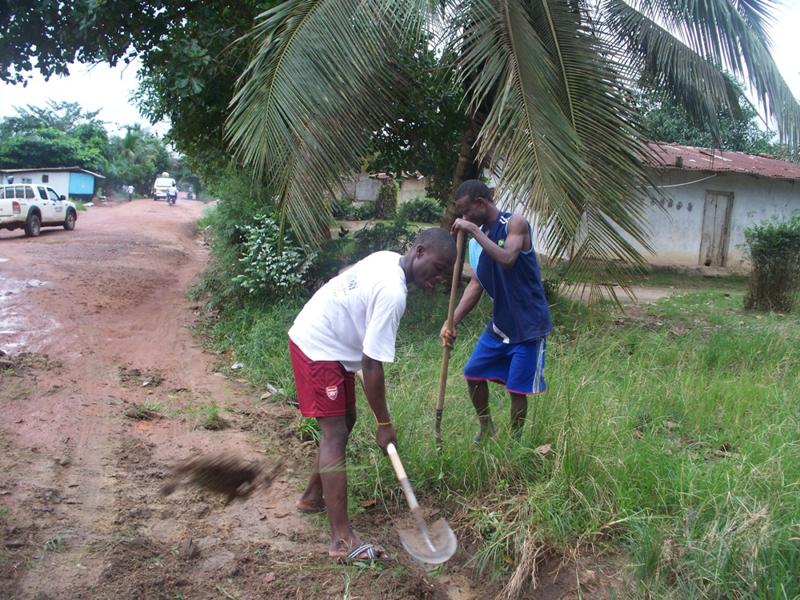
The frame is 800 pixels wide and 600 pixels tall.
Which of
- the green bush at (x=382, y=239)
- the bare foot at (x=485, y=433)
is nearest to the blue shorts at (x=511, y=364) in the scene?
the bare foot at (x=485, y=433)

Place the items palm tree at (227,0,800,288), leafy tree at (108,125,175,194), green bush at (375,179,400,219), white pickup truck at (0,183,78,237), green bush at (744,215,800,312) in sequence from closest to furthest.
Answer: palm tree at (227,0,800,288)
green bush at (744,215,800,312)
white pickup truck at (0,183,78,237)
green bush at (375,179,400,219)
leafy tree at (108,125,175,194)

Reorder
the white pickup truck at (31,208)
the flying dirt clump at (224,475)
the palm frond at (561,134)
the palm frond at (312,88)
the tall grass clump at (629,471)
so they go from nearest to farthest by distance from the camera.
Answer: the tall grass clump at (629,471) < the flying dirt clump at (224,475) < the palm frond at (561,134) < the palm frond at (312,88) < the white pickup truck at (31,208)

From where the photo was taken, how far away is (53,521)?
371 centimetres

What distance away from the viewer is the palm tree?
18.0 ft

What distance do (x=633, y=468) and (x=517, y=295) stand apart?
3.72 ft

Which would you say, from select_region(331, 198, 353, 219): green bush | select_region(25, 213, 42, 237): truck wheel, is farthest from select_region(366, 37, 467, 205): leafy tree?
select_region(25, 213, 42, 237): truck wheel

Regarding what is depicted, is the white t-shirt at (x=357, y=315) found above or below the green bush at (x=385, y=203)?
below

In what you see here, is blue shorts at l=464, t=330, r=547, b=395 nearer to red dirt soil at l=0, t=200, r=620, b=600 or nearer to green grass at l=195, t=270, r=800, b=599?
green grass at l=195, t=270, r=800, b=599

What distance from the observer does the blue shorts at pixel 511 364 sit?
4.05 meters

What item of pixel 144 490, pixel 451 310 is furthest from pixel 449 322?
pixel 144 490

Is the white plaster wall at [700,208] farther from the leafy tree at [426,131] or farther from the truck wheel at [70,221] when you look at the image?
the truck wheel at [70,221]

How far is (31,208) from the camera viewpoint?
63.9ft

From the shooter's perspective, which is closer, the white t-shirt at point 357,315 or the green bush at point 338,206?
the white t-shirt at point 357,315

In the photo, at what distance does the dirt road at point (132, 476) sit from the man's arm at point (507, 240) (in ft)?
5.11
